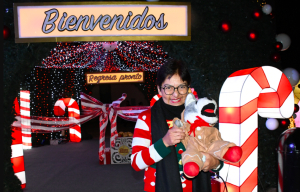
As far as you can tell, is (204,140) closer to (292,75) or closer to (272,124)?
(272,124)

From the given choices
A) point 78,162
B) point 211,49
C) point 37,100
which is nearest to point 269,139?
point 211,49

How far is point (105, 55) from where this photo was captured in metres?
8.52

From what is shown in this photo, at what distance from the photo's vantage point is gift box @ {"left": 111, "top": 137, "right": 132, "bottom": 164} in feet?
21.3

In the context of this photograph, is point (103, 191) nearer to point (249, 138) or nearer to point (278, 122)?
point (249, 138)

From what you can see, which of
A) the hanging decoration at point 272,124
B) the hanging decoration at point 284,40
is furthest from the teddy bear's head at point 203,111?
the hanging decoration at point 284,40

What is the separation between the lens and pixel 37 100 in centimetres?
981

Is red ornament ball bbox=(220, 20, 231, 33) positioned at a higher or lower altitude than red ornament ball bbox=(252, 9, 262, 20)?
lower

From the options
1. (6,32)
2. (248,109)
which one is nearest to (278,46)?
(248,109)

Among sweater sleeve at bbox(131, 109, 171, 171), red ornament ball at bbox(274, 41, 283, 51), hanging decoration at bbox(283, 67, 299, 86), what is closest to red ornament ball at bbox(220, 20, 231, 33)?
red ornament ball at bbox(274, 41, 283, 51)

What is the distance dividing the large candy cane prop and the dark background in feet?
2.48

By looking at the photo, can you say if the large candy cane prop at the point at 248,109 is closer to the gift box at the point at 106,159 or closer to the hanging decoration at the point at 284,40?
the hanging decoration at the point at 284,40

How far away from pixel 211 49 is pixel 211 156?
110 inches

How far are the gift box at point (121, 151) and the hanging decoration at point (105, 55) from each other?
Result: 2.60 meters

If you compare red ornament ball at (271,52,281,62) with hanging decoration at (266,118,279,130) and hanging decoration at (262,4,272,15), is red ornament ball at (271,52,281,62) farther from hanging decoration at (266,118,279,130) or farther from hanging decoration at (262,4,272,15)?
hanging decoration at (266,118,279,130)
